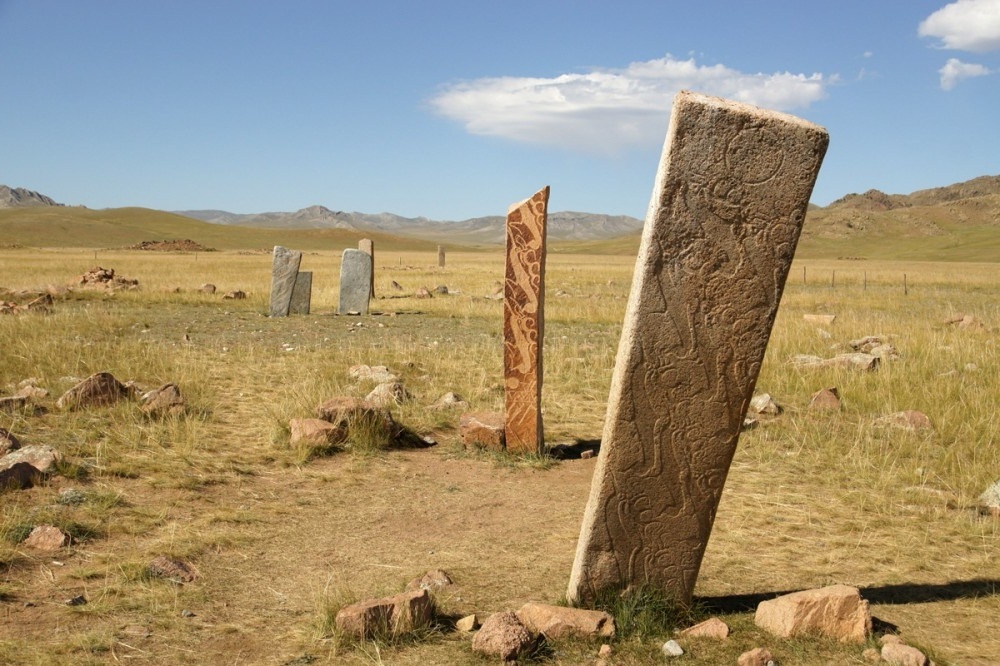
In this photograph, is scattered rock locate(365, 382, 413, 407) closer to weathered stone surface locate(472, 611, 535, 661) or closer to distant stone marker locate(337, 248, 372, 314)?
weathered stone surface locate(472, 611, 535, 661)

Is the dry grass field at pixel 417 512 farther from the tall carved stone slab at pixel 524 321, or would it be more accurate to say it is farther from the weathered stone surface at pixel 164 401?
the tall carved stone slab at pixel 524 321

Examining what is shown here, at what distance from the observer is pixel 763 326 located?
3840 millimetres

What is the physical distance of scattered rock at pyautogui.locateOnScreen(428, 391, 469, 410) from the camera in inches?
333

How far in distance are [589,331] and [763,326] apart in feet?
36.3

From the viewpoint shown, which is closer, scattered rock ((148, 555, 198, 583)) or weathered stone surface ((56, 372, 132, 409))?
scattered rock ((148, 555, 198, 583))

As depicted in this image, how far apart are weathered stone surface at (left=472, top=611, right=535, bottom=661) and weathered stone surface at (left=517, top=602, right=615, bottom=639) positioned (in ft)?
0.38

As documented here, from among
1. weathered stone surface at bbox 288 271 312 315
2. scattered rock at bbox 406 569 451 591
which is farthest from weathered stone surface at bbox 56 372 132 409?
weathered stone surface at bbox 288 271 312 315

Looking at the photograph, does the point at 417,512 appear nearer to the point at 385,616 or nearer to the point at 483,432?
the point at 483,432

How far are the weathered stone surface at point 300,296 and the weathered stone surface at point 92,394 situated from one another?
348 inches

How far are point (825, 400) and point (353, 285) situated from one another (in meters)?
10.8

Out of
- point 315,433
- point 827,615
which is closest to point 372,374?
point 315,433

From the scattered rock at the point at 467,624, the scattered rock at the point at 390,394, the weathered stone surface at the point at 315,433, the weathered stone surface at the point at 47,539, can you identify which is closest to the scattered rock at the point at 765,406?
the scattered rock at the point at 390,394

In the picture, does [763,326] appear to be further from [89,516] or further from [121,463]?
[121,463]

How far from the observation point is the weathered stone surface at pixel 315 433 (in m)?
6.91
